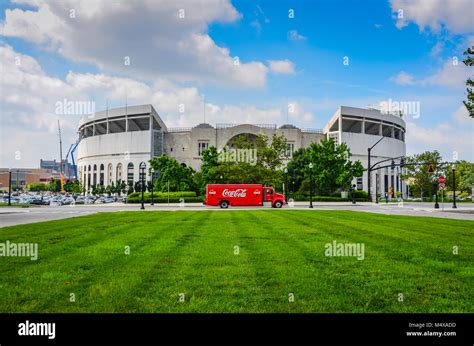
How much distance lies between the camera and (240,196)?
50.8 metres

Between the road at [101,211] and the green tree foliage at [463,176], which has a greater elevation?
the green tree foliage at [463,176]

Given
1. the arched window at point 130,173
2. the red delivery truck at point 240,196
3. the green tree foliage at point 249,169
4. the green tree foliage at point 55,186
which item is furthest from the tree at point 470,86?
the green tree foliage at point 55,186

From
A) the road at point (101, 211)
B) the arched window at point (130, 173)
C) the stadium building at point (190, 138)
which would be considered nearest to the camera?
the road at point (101, 211)

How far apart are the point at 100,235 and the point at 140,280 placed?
7.75 m

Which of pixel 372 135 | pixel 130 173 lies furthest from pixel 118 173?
pixel 372 135

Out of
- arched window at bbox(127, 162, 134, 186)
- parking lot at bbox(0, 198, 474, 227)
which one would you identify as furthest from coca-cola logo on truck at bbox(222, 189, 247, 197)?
arched window at bbox(127, 162, 134, 186)

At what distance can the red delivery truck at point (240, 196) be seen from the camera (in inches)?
1971

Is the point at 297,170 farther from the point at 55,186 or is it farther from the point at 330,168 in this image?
the point at 55,186

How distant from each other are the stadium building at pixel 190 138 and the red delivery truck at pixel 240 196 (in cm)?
7779

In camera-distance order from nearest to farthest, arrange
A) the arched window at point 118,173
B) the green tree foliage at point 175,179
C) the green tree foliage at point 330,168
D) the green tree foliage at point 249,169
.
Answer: the green tree foliage at point 249,169
the green tree foliage at point 330,168
the green tree foliage at point 175,179
the arched window at point 118,173

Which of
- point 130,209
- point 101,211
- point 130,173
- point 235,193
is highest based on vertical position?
point 130,173

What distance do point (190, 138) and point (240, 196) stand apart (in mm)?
88718

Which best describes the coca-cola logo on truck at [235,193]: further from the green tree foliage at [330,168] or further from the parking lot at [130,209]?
the green tree foliage at [330,168]
